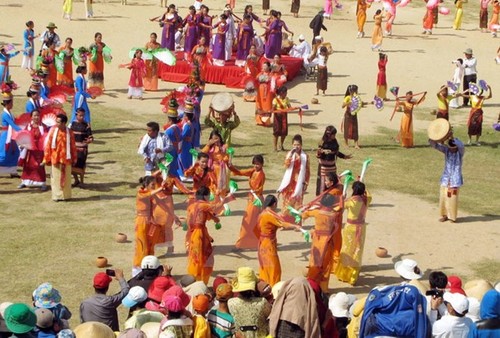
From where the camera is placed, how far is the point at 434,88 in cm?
2809

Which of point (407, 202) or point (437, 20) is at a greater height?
point (437, 20)

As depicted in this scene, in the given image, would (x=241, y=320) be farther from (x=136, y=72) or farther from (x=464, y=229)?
(x=136, y=72)

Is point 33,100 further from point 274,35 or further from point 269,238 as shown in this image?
point 274,35

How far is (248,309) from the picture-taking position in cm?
1012

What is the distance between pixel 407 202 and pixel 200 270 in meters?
5.85

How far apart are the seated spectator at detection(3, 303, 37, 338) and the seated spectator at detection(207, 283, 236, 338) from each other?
69.0 inches

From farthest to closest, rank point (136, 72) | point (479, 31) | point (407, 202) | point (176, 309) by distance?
point (479, 31), point (136, 72), point (407, 202), point (176, 309)

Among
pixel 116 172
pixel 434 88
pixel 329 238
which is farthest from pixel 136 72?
pixel 329 238

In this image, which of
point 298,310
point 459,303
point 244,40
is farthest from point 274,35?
point 298,310

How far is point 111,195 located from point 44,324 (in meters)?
8.75

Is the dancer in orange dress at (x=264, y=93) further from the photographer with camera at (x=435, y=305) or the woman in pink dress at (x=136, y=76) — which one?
the photographer with camera at (x=435, y=305)

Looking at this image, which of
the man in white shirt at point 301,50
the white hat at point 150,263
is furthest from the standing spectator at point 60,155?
the man in white shirt at point 301,50

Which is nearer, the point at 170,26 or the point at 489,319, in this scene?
the point at 489,319

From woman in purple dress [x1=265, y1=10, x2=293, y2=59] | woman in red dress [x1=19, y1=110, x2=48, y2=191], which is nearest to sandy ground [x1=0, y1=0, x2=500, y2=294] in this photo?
woman in purple dress [x1=265, y1=10, x2=293, y2=59]
